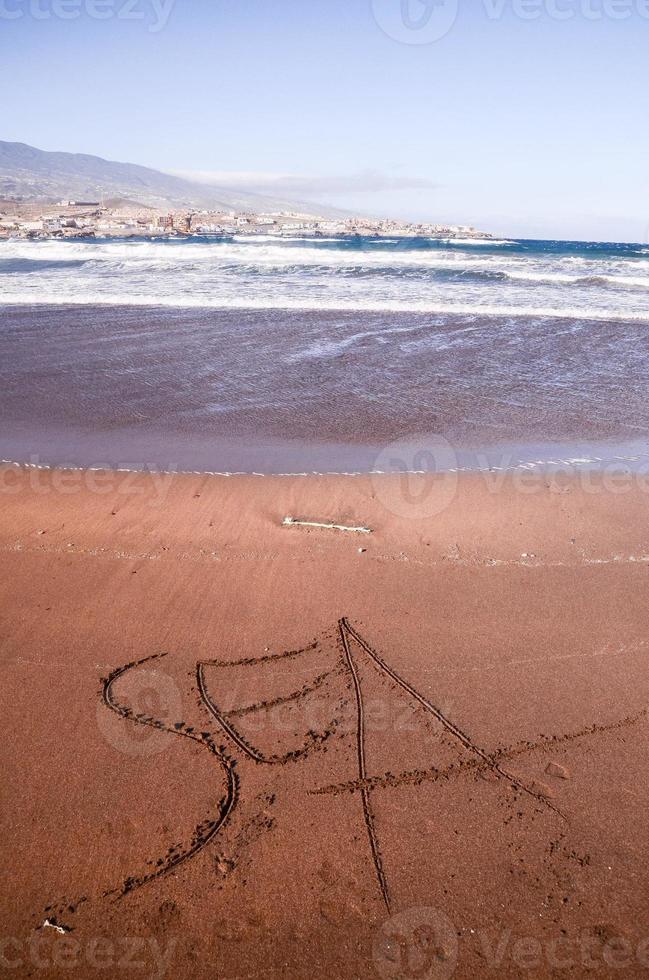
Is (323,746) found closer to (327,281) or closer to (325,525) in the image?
(325,525)

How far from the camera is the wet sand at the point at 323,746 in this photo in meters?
2.97

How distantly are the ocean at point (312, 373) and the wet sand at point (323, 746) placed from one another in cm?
258

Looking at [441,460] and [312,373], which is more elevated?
[312,373]

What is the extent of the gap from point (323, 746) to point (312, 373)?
32.6 feet

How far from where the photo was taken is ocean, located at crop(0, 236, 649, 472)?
30.0 feet

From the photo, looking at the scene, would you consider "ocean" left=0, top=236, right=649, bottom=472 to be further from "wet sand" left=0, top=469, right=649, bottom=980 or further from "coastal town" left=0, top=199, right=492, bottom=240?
"coastal town" left=0, top=199, right=492, bottom=240

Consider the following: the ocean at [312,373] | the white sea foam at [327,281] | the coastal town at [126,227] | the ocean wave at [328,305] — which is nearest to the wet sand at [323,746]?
the ocean at [312,373]

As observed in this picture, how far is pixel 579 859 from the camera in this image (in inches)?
130

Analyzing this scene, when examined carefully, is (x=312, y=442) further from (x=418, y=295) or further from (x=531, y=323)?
(x=418, y=295)

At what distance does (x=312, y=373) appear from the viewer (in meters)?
12.8

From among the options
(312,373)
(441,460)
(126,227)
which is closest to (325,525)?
(441,460)

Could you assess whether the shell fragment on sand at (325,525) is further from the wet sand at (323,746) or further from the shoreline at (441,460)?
the shoreline at (441,460)

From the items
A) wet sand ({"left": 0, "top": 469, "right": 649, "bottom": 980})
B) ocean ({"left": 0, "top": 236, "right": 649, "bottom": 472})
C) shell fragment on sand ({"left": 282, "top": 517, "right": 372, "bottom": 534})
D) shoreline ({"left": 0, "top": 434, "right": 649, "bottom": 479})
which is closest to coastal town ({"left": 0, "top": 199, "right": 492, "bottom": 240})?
ocean ({"left": 0, "top": 236, "right": 649, "bottom": 472})

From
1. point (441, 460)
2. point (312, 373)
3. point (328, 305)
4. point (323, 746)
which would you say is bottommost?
point (323, 746)
